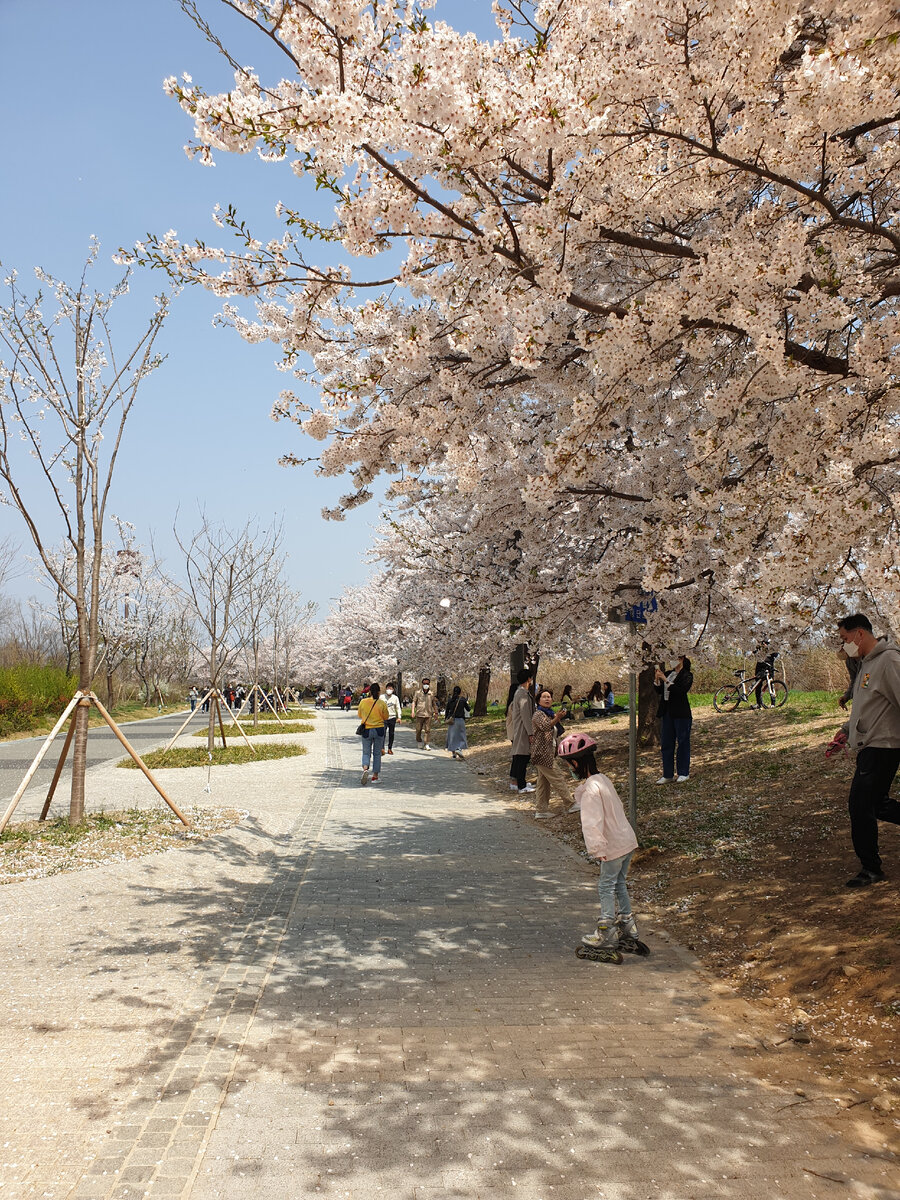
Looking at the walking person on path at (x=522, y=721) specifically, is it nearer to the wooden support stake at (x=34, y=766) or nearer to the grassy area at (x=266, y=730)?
the wooden support stake at (x=34, y=766)

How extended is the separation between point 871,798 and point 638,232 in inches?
177

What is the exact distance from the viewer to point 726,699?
2012 cm

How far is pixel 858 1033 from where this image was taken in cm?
455

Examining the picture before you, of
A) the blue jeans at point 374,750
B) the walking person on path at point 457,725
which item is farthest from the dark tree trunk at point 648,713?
the walking person on path at point 457,725

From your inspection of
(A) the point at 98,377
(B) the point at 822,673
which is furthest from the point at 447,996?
(B) the point at 822,673

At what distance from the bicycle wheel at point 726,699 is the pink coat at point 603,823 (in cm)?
1460

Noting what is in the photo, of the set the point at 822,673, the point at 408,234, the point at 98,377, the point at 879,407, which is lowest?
the point at 822,673

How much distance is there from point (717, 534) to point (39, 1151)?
17.0 ft

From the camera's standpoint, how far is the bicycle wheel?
65.3 feet

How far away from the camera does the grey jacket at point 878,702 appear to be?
6172 millimetres

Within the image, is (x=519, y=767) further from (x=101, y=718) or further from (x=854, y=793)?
A: (x=101, y=718)

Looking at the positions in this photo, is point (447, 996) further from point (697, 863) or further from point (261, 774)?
point (261, 774)

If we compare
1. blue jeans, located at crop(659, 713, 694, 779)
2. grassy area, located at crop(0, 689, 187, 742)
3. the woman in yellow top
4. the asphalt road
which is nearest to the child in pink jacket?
blue jeans, located at crop(659, 713, 694, 779)

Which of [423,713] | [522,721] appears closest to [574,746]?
[522,721]
